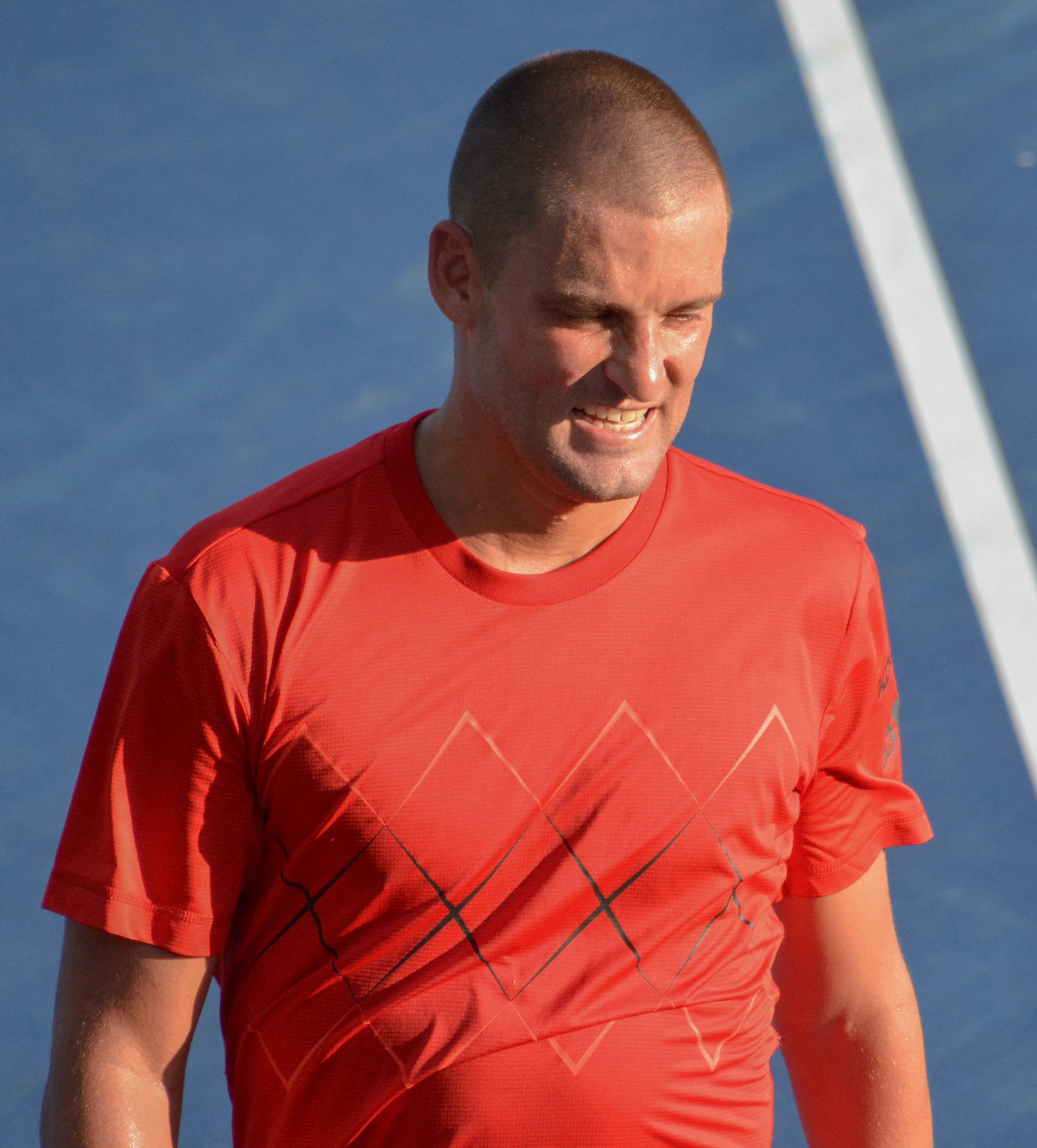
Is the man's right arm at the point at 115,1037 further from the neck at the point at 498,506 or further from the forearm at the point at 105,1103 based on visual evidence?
the neck at the point at 498,506

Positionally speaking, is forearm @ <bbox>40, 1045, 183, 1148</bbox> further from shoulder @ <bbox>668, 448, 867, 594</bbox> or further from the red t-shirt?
shoulder @ <bbox>668, 448, 867, 594</bbox>

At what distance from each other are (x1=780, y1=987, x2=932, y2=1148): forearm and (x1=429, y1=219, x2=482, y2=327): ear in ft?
4.16

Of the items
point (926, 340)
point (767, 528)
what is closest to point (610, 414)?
point (767, 528)

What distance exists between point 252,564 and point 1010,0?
144 inches

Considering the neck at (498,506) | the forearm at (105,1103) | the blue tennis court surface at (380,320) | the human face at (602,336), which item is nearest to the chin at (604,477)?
the human face at (602,336)

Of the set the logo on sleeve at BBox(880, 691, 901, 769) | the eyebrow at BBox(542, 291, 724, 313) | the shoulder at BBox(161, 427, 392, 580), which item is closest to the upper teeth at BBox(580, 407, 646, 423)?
the eyebrow at BBox(542, 291, 724, 313)

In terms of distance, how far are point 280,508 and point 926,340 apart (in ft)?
8.61

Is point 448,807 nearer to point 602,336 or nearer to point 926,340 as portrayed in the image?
point 602,336

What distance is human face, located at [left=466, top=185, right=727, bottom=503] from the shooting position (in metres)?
2.02

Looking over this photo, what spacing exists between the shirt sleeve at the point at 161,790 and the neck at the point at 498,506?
1.35 feet

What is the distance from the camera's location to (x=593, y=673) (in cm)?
220

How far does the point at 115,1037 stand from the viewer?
2.11m

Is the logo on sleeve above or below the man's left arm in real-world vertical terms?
above

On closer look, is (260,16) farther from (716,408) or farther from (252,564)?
(252,564)
